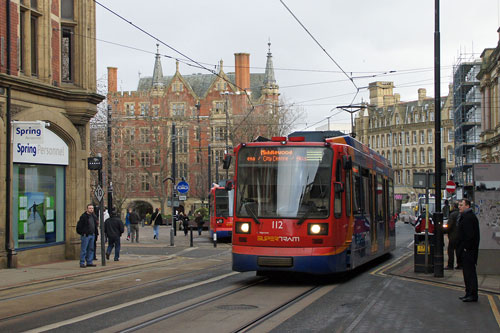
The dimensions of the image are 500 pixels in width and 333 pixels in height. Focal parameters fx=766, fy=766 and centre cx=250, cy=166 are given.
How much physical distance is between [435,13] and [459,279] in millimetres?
5990

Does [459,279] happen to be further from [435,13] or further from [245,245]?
[435,13]

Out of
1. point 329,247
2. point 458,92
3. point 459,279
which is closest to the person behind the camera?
point 329,247

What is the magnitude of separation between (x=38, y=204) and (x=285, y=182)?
390 inches

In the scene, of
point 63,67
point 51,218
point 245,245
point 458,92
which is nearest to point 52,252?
point 51,218

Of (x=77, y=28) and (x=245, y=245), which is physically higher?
(x=77, y=28)

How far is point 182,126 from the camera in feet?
245

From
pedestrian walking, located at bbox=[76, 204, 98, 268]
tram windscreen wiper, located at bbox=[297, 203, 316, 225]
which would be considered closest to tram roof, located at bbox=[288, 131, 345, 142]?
tram windscreen wiper, located at bbox=[297, 203, 316, 225]

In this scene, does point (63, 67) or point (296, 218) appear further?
point (63, 67)

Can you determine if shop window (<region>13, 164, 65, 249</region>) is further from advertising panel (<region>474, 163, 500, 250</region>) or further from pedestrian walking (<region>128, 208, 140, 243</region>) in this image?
pedestrian walking (<region>128, 208, 140, 243</region>)

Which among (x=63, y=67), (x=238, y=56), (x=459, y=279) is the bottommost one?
(x=459, y=279)

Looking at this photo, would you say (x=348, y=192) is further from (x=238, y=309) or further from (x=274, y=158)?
(x=238, y=309)

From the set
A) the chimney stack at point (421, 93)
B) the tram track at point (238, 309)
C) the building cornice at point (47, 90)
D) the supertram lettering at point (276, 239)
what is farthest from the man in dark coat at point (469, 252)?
the chimney stack at point (421, 93)

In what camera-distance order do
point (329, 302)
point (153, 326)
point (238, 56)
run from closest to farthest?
point (153, 326), point (329, 302), point (238, 56)

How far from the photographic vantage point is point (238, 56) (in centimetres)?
8819
